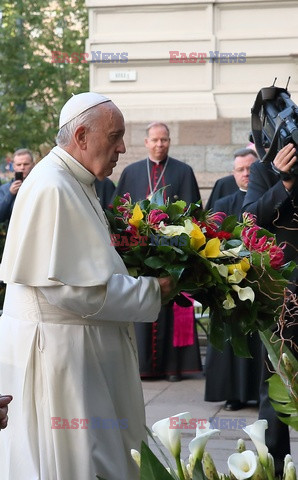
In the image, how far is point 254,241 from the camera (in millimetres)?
4637

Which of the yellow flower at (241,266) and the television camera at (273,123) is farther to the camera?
the television camera at (273,123)

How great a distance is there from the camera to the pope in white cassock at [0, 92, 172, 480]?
4309mm

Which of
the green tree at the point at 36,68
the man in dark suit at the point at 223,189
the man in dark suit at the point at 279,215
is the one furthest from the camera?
the green tree at the point at 36,68

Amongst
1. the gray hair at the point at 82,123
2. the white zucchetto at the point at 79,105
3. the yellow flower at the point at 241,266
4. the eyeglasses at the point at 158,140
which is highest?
the white zucchetto at the point at 79,105

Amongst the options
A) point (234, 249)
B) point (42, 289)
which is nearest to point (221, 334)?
point (234, 249)

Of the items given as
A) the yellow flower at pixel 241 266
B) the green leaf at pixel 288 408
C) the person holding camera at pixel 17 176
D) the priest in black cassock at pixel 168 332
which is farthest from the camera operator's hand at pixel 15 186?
the green leaf at pixel 288 408

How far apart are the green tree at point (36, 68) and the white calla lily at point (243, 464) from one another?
19412 mm

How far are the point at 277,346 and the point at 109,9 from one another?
488 inches

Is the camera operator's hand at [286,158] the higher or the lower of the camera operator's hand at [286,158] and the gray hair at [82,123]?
the lower

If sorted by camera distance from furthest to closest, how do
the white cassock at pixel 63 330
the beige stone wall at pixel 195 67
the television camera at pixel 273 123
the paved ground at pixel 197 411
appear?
the beige stone wall at pixel 195 67 < the paved ground at pixel 197 411 < the television camera at pixel 273 123 < the white cassock at pixel 63 330

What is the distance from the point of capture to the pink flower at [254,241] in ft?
15.1

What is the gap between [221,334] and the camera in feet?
15.3

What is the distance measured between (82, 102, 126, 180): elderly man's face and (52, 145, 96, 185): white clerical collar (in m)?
0.04

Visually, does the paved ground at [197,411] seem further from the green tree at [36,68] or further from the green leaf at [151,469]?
the green tree at [36,68]
